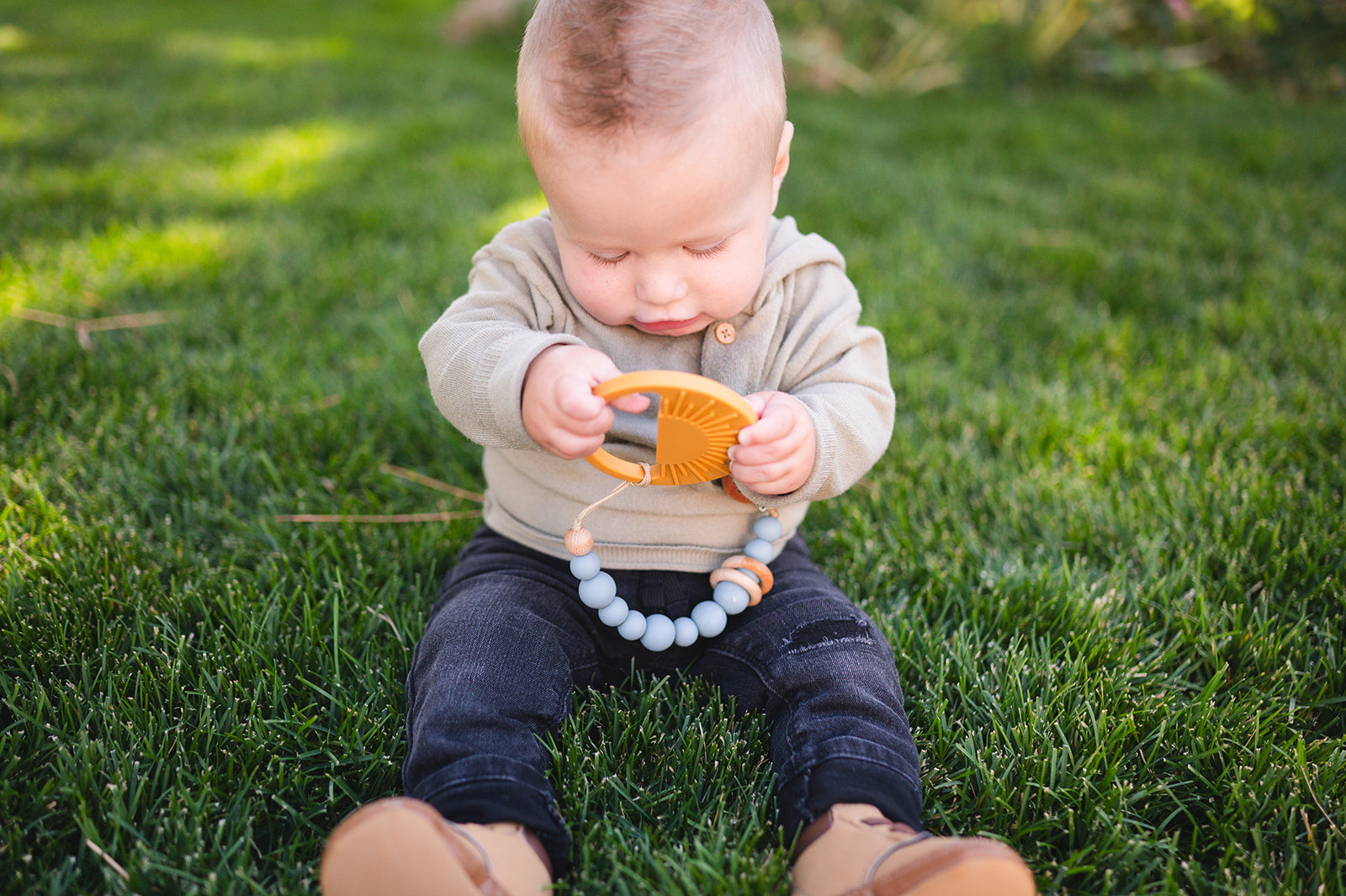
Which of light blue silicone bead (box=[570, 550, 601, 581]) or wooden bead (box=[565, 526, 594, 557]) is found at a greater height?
wooden bead (box=[565, 526, 594, 557])

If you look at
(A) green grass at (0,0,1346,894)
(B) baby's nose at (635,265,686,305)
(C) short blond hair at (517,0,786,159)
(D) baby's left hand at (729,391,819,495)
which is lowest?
(A) green grass at (0,0,1346,894)

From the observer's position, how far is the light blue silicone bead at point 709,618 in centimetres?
156

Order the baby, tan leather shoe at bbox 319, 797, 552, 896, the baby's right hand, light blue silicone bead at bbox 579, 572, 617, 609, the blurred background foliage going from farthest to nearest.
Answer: the blurred background foliage → light blue silicone bead at bbox 579, 572, 617, 609 → the baby's right hand → the baby → tan leather shoe at bbox 319, 797, 552, 896

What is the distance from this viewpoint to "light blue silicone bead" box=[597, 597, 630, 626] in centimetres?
154

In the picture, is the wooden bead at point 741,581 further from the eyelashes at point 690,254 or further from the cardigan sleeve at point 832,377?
the eyelashes at point 690,254

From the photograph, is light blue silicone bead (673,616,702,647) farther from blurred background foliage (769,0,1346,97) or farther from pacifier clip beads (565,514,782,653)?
blurred background foliage (769,0,1346,97)

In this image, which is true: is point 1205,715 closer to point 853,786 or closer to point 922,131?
point 853,786

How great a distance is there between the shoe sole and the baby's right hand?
0.55 m

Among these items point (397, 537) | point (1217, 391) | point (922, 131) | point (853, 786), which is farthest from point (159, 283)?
point (922, 131)

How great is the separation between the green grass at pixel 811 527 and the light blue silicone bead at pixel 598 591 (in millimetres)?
178

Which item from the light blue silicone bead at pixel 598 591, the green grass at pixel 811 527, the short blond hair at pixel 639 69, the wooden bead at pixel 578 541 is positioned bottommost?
the green grass at pixel 811 527

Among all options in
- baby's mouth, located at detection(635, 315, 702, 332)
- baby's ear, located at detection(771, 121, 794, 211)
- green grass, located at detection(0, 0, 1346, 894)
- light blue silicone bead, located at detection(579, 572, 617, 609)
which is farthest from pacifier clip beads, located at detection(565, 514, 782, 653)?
baby's ear, located at detection(771, 121, 794, 211)

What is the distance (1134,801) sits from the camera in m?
1.40

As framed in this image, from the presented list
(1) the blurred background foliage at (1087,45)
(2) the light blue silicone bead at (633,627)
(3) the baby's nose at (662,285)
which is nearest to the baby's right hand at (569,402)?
(3) the baby's nose at (662,285)
